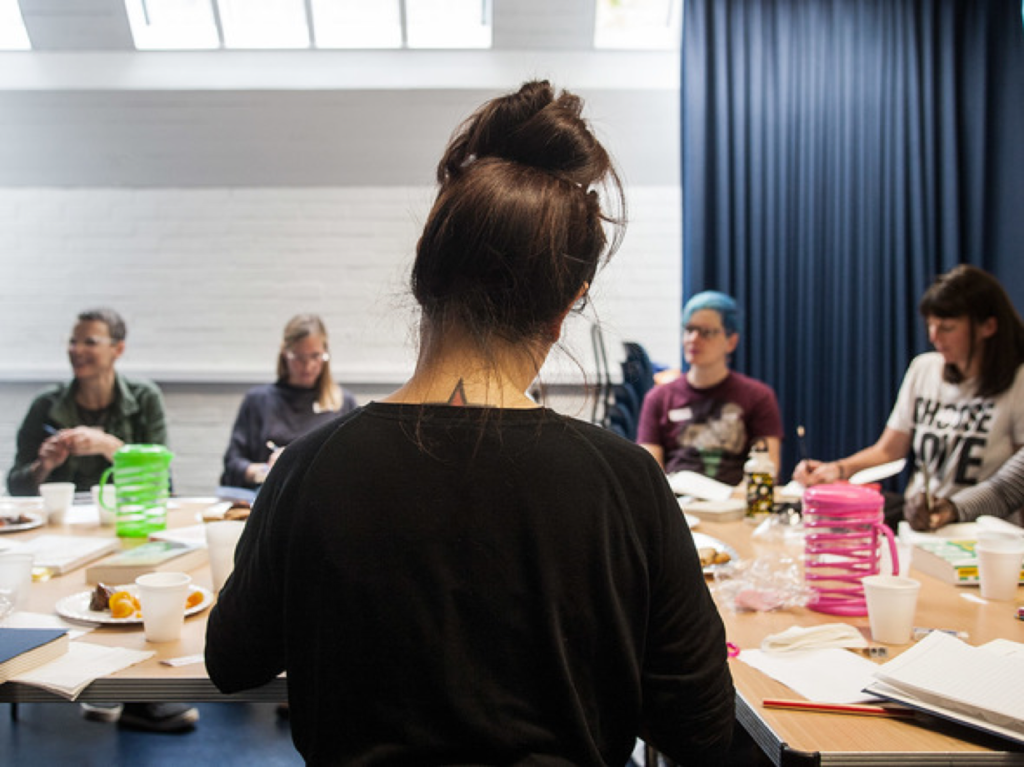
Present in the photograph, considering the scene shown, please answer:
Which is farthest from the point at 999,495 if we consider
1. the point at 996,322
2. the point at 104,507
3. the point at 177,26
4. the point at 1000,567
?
the point at 177,26

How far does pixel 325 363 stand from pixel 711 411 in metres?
1.49

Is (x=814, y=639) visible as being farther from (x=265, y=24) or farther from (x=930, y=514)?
(x=265, y=24)

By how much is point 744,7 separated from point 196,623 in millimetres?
3741

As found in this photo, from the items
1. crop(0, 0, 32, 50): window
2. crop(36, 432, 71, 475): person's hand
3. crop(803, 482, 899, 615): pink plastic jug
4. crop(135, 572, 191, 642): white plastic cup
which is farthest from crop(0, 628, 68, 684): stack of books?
crop(0, 0, 32, 50): window

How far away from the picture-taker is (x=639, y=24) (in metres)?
4.31

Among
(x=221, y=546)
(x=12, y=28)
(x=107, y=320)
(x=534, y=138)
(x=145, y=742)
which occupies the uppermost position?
(x=12, y=28)

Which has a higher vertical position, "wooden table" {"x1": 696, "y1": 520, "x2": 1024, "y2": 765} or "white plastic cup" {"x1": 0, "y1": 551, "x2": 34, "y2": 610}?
"white plastic cup" {"x1": 0, "y1": 551, "x2": 34, "y2": 610}

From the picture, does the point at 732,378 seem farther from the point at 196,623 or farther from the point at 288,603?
the point at 288,603

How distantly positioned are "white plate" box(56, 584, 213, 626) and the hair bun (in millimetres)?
965

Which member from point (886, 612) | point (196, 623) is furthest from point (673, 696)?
point (196, 623)

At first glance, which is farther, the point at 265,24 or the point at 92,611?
the point at 265,24

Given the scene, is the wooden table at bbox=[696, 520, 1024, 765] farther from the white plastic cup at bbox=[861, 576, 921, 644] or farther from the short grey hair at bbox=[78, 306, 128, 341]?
the short grey hair at bbox=[78, 306, 128, 341]

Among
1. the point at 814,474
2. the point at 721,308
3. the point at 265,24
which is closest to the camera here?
the point at 814,474

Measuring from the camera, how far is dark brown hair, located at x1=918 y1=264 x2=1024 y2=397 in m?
2.70
